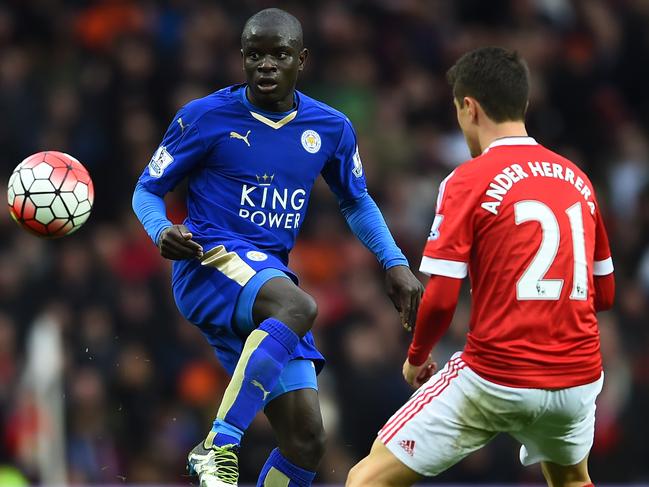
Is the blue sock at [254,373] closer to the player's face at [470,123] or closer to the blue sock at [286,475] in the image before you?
the blue sock at [286,475]

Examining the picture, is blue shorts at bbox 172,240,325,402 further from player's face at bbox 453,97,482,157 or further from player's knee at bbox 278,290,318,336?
player's face at bbox 453,97,482,157

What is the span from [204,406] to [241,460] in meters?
0.73

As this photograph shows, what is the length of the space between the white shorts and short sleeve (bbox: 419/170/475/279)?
418 millimetres

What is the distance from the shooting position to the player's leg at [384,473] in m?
5.03

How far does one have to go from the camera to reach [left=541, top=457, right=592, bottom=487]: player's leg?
5.24 meters

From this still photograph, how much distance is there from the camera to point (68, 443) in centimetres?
991

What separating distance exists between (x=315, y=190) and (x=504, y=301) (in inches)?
246

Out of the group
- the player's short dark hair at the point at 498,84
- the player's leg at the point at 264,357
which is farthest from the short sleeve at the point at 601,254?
the player's leg at the point at 264,357

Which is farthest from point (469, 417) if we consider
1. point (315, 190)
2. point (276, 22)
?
point (315, 190)

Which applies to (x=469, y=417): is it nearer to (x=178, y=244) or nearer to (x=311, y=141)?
(x=178, y=244)

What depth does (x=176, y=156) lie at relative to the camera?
223 inches

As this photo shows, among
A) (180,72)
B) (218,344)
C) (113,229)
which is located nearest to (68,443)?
(113,229)

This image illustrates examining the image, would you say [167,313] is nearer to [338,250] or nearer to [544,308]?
[338,250]

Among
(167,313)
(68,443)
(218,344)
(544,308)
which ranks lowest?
(68,443)
